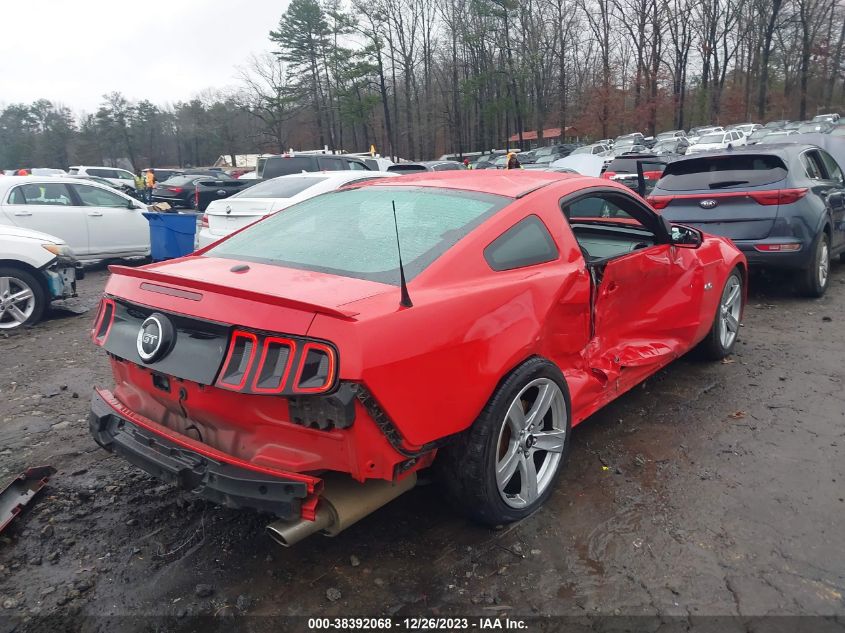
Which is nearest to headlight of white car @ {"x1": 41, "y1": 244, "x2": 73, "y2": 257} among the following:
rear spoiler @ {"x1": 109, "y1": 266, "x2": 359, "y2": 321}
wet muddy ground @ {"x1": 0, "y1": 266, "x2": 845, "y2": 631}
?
wet muddy ground @ {"x1": 0, "y1": 266, "x2": 845, "y2": 631}

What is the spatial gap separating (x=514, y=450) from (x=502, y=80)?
192ft

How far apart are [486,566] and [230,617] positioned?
1.02 meters

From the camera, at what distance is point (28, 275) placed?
21.9 feet

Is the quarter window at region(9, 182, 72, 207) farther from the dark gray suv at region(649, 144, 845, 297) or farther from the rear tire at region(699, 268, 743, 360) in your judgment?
the rear tire at region(699, 268, 743, 360)

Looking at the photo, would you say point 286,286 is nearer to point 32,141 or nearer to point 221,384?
point 221,384

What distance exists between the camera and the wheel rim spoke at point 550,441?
2.96 meters

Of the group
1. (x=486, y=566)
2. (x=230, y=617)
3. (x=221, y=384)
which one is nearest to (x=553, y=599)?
(x=486, y=566)

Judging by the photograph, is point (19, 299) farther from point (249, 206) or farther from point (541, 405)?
point (541, 405)

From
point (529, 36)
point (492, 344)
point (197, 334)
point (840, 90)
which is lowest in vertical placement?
point (492, 344)

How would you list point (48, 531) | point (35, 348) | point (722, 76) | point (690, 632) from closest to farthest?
point (690, 632)
point (48, 531)
point (35, 348)
point (722, 76)

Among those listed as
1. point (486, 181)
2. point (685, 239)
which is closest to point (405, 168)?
point (685, 239)

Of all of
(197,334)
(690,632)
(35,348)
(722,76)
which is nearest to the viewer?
(690,632)

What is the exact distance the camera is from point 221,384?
2.22 meters

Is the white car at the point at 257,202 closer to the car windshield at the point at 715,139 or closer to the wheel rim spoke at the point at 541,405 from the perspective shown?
the wheel rim spoke at the point at 541,405
